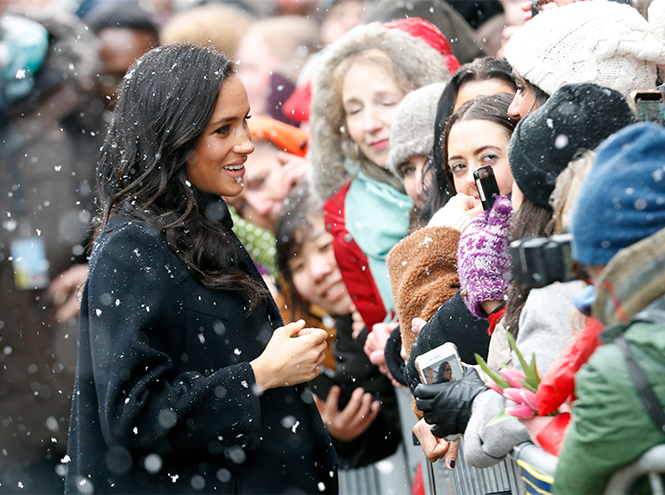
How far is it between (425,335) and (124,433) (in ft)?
3.21

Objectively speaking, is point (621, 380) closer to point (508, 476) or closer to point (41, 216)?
point (508, 476)

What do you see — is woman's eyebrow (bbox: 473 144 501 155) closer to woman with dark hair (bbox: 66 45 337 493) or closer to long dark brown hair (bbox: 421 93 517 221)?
long dark brown hair (bbox: 421 93 517 221)

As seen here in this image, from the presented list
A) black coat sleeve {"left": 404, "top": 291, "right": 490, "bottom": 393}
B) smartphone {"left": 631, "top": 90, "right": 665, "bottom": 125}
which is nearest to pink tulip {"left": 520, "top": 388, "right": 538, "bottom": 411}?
smartphone {"left": 631, "top": 90, "right": 665, "bottom": 125}

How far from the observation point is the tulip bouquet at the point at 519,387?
158 cm

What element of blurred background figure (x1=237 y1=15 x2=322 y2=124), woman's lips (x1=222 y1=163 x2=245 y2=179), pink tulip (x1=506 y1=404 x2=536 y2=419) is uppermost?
woman's lips (x1=222 y1=163 x2=245 y2=179)

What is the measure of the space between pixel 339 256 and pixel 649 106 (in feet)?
8.34

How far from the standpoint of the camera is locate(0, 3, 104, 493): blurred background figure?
3877 millimetres

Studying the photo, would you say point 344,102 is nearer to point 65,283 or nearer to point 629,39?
point 65,283

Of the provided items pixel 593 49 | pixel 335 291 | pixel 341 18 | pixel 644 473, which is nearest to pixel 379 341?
pixel 335 291

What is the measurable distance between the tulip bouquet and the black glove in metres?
0.19

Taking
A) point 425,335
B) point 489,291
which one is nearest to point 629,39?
point 489,291

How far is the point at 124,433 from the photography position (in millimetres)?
2055

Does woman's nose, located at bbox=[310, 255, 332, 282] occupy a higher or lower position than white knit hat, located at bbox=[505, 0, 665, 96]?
lower

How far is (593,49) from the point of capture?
7.05 ft
